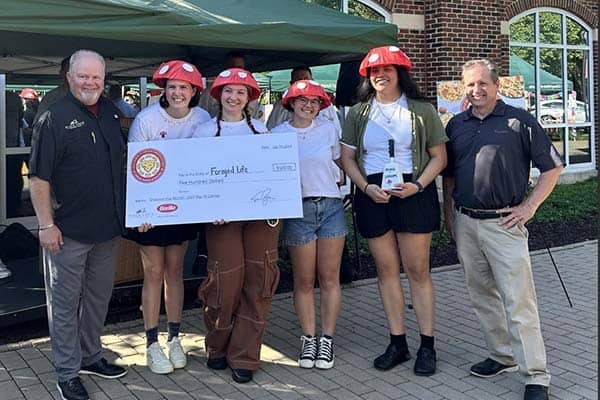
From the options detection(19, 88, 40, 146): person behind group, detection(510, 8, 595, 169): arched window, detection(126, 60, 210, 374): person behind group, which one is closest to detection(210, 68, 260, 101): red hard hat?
detection(126, 60, 210, 374): person behind group

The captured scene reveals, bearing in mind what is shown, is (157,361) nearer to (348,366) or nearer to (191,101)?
(348,366)

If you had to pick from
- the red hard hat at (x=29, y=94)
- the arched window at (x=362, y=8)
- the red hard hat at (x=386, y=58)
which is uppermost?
the arched window at (x=362, y=8)

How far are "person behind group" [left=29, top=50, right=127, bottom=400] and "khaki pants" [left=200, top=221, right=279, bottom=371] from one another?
64 centimetres

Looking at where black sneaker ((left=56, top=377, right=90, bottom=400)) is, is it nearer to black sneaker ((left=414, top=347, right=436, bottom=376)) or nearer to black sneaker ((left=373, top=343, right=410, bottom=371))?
black sneaker ((left=373, top=343, right=410, bottom=371))

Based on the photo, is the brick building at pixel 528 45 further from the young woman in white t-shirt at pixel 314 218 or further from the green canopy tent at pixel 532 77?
the young woman in white t-shirt at pixel 314 218

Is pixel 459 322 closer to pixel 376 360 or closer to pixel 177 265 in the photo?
pixel 376 360

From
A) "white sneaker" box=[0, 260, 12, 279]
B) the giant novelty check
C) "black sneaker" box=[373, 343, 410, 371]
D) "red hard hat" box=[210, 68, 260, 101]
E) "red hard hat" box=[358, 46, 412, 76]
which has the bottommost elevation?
"black sneaker" box=[373, 343, 410, 371]

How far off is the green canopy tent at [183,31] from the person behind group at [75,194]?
1.10ft

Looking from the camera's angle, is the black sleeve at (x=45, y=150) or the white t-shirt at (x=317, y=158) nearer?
the black sleeve at (x=45, y=150)

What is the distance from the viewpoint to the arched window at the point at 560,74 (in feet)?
42.9

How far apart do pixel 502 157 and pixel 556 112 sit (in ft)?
36.4

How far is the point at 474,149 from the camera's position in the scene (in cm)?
396

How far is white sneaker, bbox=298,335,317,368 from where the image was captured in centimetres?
443

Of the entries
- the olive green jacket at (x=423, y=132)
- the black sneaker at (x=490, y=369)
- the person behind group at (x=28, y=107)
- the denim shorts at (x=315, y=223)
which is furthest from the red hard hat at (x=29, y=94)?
the black sneaker at (x=490, y=369)
